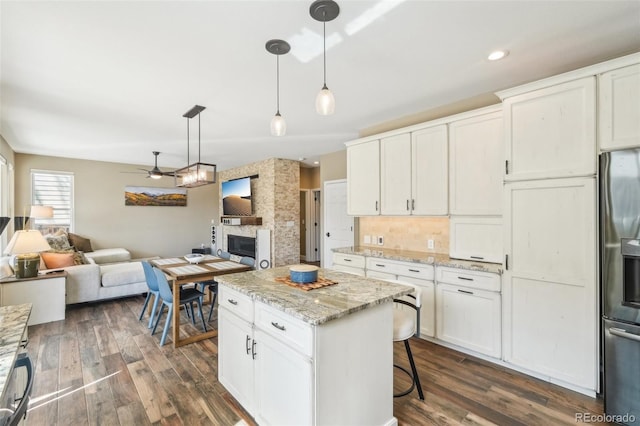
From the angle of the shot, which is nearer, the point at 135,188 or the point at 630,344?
the point at 630,344

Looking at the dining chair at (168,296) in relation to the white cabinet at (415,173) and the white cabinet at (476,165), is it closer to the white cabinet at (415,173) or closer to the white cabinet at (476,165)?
the white cabinet at (415,173)

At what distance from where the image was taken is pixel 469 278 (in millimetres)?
2797

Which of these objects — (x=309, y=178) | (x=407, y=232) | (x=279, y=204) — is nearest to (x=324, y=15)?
(x=407, y=232)

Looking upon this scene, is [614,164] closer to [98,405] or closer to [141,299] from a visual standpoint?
[98,405]

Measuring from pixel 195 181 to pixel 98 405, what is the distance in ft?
7.85

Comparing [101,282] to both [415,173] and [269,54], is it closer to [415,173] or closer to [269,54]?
[269,54]

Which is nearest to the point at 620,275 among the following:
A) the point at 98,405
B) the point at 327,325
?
the point at 327,325

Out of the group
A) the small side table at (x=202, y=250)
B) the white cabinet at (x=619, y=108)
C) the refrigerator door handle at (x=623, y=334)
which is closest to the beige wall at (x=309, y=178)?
the small side table at (x=202, y=250)

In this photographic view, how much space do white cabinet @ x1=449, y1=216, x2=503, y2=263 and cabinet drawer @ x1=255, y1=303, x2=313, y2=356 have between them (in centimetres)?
223

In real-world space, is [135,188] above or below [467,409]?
above

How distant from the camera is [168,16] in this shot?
1.86 metres

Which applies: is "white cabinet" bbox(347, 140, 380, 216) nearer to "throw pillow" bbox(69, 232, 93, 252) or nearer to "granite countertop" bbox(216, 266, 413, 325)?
"granite countertop" bbox(216, 266, 413, 325)

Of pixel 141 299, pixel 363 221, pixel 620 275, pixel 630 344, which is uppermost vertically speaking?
pixel 363 221

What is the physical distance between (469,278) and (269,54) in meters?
2.67
